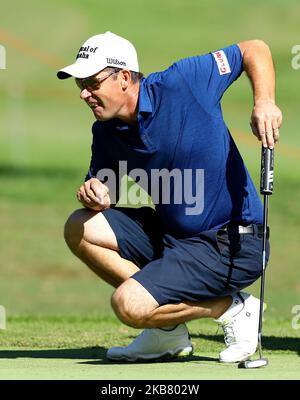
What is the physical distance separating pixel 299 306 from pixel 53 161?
9583mm

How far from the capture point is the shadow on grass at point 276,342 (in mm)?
7085

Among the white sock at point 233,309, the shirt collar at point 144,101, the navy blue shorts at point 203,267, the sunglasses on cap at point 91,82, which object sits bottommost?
the white sock at point 233,309

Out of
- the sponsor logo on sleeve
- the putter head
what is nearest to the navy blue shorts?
the putter head

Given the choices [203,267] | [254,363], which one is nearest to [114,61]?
[203,267]

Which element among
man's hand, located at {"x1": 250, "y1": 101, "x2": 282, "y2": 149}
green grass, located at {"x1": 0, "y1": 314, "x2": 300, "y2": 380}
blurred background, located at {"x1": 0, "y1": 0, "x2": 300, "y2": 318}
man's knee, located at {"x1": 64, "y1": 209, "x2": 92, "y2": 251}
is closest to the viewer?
green grass, located at {"x1": 0, "y1": 314, "x2": 300, "y2": 380}

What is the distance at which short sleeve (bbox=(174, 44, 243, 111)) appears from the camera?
6.37 meters

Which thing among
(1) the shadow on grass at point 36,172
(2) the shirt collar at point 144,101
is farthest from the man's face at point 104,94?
(1) the shadow on grass at point 36,172

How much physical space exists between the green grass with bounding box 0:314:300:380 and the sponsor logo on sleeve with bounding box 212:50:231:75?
157cm

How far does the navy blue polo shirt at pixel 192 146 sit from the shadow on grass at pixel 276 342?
0.99 m

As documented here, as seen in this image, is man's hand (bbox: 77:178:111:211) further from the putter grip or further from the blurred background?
the blurred background

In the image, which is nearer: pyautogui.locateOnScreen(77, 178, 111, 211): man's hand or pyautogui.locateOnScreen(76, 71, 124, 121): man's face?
pyautogui.locateOnScreen(76, 71, 124, 121): man's face

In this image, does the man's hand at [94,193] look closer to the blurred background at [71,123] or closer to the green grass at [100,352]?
the green grass at [100,352]

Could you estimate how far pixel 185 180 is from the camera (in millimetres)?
6344

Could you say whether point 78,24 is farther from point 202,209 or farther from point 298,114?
point 202,209
